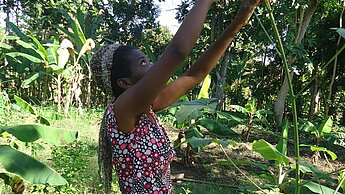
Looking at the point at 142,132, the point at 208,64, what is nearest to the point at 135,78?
the point at 142,132

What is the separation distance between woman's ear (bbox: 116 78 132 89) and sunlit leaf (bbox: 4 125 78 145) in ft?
2.13

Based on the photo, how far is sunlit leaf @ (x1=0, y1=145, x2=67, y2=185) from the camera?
1304 millimetres

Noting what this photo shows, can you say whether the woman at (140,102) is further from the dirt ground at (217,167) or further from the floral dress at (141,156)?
the dirt ground at (217,167)

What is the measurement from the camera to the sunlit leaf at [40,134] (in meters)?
1.59

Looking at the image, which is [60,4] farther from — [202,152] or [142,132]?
[142,132]

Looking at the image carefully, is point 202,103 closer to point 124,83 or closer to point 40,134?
point 124,83

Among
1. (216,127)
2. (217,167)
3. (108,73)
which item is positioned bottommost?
(217,167)

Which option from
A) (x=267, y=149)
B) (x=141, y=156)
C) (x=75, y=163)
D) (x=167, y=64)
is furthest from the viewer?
(x=75, y=163)

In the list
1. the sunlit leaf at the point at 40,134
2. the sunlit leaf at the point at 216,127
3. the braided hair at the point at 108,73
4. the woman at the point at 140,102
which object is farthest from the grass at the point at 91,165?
the woman at the point at 140,102

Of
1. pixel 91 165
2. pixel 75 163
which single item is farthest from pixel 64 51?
pixel 75 163

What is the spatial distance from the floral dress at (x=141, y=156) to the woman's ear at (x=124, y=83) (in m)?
0.07

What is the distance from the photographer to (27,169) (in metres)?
1.32

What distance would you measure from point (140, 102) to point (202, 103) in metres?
0.62

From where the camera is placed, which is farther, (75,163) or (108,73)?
(75,163)
